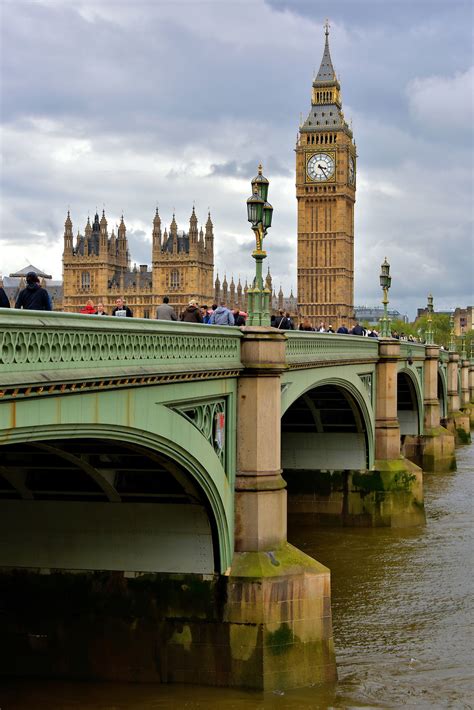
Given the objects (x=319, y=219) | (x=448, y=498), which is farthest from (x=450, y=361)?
(x=319, y=219)

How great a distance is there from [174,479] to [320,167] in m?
116

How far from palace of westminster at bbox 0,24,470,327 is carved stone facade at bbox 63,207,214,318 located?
10 centimetres

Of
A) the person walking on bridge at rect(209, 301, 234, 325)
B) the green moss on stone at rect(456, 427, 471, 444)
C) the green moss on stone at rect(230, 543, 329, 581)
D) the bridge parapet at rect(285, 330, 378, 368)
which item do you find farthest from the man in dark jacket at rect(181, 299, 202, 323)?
the green moss on stone at rect(456, 427, 471, 444)

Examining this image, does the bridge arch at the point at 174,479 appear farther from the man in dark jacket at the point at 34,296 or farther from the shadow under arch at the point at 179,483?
the man in dark jacket at the point at 34,296

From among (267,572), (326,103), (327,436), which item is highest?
(326,103)

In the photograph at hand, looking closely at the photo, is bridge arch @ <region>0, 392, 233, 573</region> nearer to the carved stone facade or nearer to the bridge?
the bridge

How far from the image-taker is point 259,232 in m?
16.3

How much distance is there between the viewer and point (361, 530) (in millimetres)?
29672

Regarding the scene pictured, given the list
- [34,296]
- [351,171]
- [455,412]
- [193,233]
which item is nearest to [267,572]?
[34,296]

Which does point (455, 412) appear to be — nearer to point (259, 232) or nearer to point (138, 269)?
point (259, 232)

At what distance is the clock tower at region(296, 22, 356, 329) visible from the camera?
422 ft

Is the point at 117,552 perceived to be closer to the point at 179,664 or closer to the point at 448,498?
the point at 179,664

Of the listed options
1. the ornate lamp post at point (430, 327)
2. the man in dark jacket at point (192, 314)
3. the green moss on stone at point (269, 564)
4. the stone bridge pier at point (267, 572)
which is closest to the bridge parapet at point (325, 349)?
the man in dark jacket at point (192, 314)

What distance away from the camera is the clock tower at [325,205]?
129 metres
